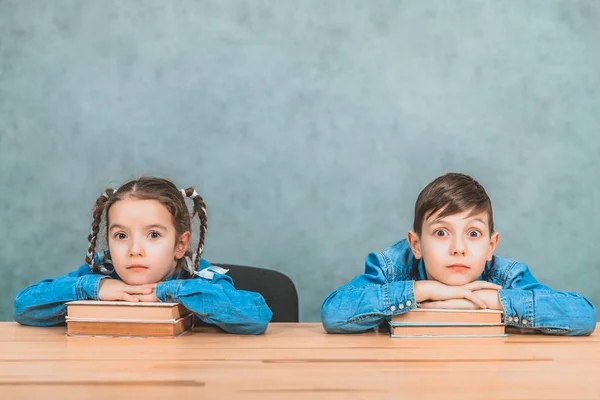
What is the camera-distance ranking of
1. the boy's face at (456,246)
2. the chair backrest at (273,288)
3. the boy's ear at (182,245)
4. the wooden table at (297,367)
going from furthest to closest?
1. the chair backrest at (273,288)
2. the boy's ear at (182,245)
3. the boy's face at (456,246)
4. the wooden table at (297,367)

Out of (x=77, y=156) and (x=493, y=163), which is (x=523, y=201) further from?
(x=77, y=156)

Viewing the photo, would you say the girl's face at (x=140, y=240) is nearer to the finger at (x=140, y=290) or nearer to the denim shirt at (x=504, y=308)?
the finger at (x=140, y=290)

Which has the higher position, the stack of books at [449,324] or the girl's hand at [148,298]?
the girl's hand at [148,298]

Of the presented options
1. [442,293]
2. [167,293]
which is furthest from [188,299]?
[442,293]

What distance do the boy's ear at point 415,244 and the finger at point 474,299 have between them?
17 centimetres

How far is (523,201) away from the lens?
270 centimetres

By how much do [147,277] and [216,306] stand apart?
0.18m

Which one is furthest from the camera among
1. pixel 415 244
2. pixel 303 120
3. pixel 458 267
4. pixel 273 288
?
pixel 303 120

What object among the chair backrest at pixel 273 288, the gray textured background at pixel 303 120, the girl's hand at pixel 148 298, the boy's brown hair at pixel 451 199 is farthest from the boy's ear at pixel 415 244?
the gray textured background at pixel 303 120

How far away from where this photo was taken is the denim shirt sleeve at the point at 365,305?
160 cm

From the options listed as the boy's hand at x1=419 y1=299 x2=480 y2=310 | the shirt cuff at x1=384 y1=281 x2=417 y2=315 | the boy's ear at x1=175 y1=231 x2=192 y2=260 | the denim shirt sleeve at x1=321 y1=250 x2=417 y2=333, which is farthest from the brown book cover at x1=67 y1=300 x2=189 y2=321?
the boy's hand at x1=419 y1=299 x2=480 y2=310

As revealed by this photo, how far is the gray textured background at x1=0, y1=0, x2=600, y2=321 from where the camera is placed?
2674 millimetres

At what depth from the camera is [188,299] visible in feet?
5.32

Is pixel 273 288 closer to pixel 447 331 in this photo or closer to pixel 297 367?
pixel 447 331
